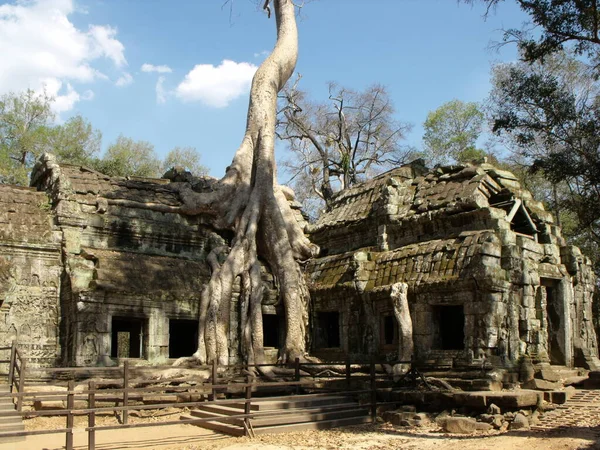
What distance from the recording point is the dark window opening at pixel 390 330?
14312 millimetres

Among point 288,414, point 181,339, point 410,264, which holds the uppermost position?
point 410,264

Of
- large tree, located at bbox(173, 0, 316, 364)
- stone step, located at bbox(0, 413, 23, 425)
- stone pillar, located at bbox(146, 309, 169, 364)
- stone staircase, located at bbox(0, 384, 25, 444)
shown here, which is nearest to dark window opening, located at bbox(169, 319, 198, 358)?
large tree, located at bbox(173, 0, 316, 364)

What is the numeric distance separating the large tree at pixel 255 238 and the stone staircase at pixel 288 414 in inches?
105

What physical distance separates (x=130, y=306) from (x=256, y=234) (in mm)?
3834

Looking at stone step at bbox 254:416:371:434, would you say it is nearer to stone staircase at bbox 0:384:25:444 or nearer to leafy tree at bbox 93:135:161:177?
stone staircase at bbox 0:384:25:444

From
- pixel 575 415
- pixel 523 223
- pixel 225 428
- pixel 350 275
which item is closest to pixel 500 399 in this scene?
pixel 575 415

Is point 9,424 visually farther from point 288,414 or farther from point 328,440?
point 328,440

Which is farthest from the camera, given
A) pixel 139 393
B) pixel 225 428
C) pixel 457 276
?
pixel 457 276

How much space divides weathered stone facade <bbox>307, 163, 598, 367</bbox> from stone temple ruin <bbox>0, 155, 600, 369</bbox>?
0.03m

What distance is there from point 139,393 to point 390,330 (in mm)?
6233

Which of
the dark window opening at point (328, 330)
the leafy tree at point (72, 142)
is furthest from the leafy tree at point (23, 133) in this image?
the dark window opening at point (328, 330)

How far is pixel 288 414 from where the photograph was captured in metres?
10.5

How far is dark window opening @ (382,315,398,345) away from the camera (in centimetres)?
1431

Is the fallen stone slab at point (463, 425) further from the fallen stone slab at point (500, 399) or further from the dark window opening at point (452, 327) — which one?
the dark window opening at point (452, 327)
